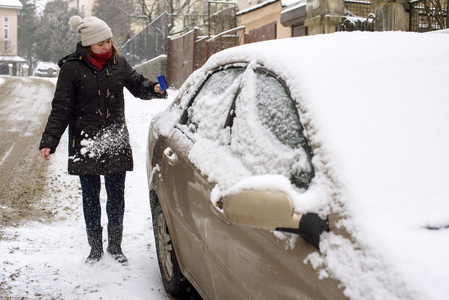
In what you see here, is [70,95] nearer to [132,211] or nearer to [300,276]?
Result: [132,211]

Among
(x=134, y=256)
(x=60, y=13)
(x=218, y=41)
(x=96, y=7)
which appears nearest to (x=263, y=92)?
(x=134, y=256)

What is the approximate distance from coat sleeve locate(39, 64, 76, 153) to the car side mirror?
2.65 meters

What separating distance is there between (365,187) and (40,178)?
6352 millimetres

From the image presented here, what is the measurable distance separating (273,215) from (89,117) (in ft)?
9.29

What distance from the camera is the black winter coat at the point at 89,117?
4258 millimetres

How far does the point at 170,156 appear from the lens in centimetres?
347

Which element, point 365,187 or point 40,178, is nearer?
point 365,187

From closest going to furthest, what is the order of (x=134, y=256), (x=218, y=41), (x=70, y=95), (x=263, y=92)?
1. (x=263, y=92)
2. (x=70, y=95)
3. (x=134, y=256)
4. (x=218, y=41)

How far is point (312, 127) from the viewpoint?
6.81ft

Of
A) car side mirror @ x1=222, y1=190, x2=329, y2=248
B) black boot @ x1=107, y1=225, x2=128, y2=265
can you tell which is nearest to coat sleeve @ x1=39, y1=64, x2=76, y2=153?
black boot @ x1=107, y1=225, x2=128, y2=265

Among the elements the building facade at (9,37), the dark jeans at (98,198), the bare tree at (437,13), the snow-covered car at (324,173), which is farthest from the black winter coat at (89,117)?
the building facade at (9,37)

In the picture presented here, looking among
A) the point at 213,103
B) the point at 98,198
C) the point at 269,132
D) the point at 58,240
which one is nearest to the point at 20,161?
the point at 58,240

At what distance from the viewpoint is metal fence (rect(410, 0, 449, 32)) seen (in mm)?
8523

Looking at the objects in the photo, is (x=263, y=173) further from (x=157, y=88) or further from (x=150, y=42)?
(x=150, y=42)
